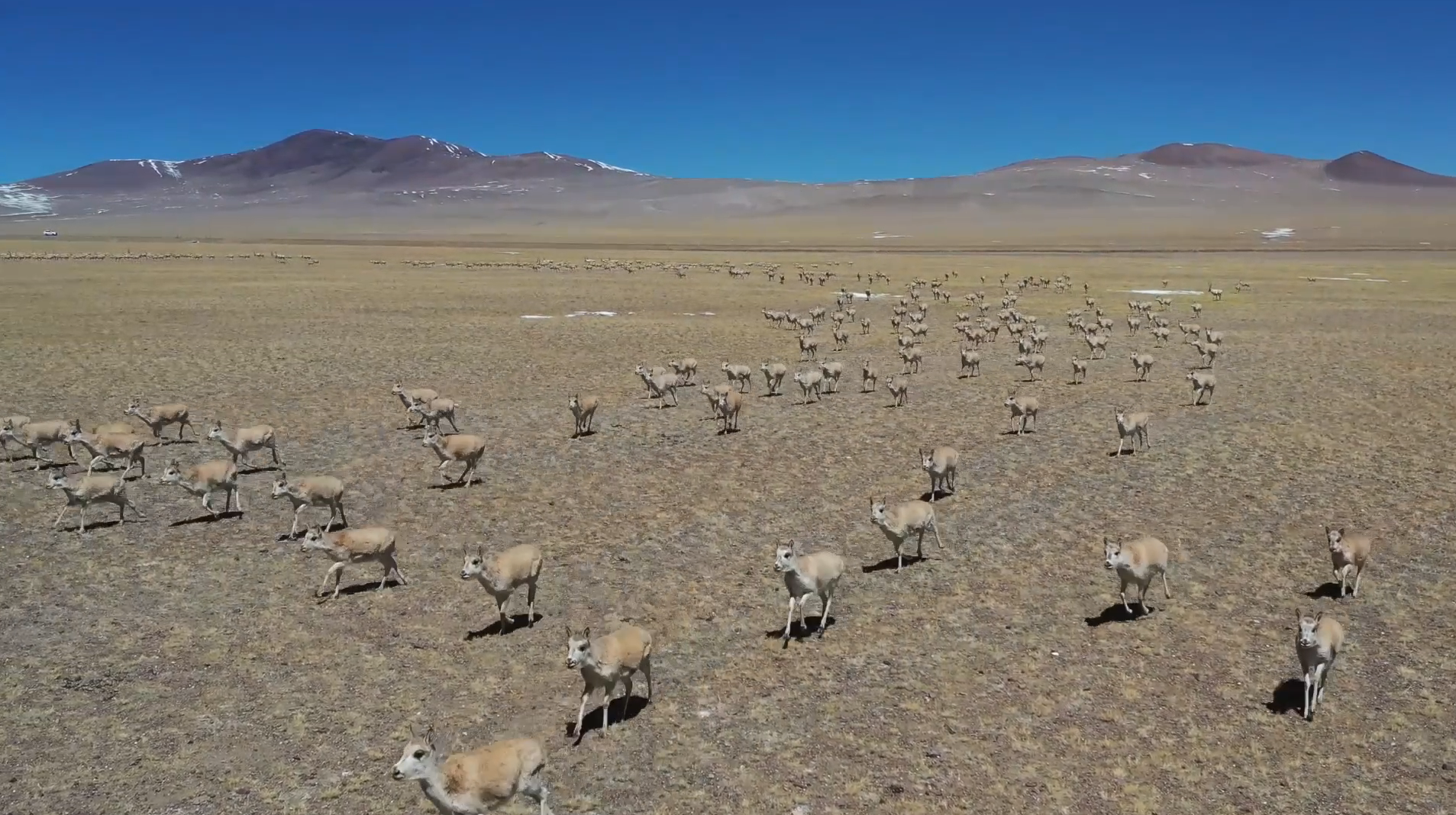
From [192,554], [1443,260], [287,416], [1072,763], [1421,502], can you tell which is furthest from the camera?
[1443,260]

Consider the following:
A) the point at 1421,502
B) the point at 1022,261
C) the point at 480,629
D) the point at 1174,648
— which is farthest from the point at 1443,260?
the point at 480,629

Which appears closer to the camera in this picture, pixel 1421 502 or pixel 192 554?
pixel 192 554

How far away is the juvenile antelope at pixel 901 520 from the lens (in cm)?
1271

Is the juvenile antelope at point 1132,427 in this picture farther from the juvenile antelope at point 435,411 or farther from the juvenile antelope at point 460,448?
the juvenile antelope at point 435,411

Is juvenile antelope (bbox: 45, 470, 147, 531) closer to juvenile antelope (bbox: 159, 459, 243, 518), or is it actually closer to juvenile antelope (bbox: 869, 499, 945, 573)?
juvenile antelope (bbox: 159, 459, 243, 518)

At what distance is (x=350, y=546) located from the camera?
12156 millimetres

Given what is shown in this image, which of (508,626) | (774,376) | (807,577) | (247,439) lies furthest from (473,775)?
(774,376)

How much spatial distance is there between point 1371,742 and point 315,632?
457 inches

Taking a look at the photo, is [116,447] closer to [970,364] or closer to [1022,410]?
[1022,410]

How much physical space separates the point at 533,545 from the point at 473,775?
5.78 meters

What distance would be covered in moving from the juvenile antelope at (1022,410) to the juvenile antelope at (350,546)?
544 inches

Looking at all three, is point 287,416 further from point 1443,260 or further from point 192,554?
point 1443,260

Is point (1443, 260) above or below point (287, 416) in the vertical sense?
above

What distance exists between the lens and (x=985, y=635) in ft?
36.4
